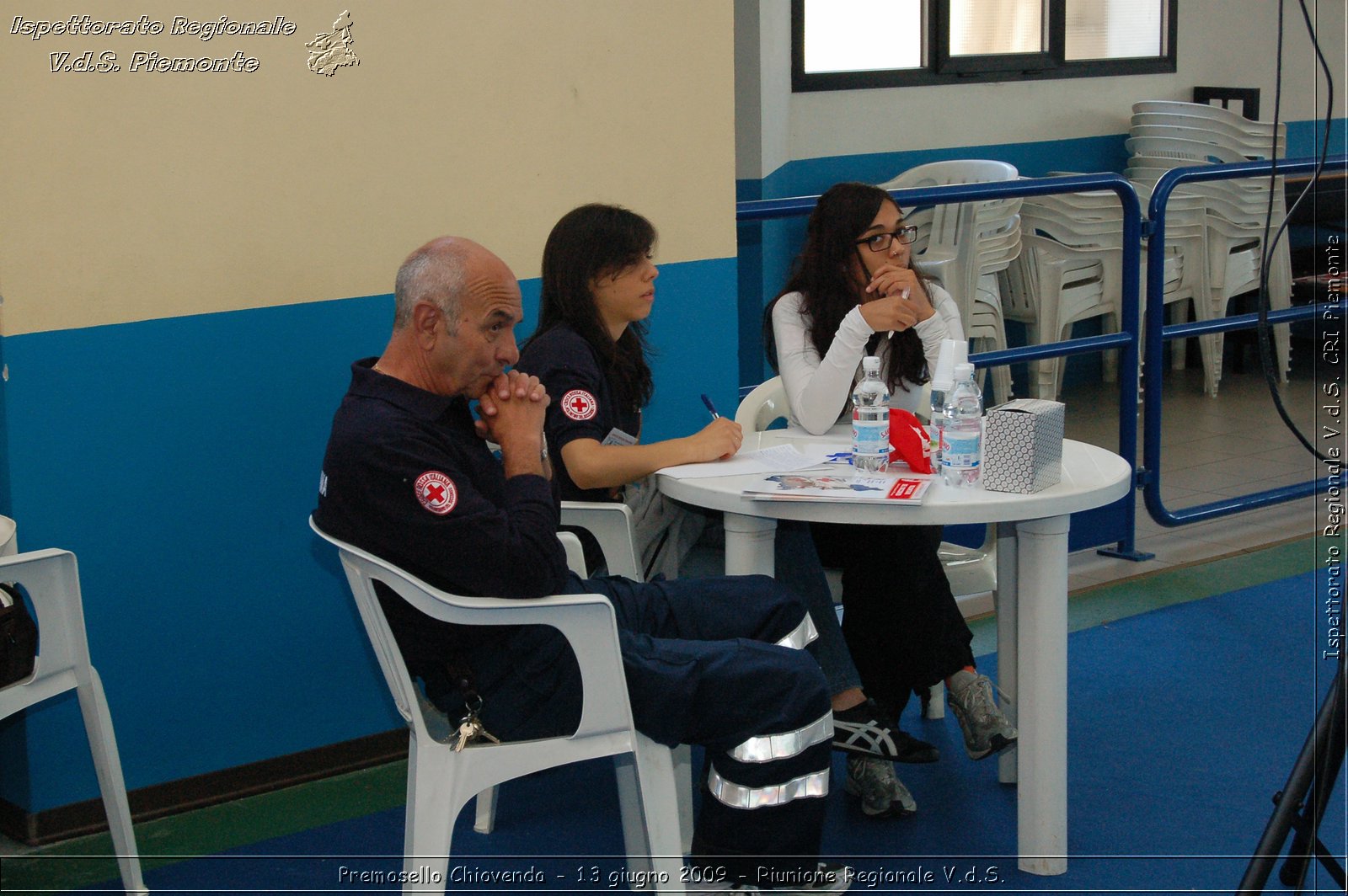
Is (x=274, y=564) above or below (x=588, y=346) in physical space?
below

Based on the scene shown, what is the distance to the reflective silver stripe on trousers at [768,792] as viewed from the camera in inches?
74.8

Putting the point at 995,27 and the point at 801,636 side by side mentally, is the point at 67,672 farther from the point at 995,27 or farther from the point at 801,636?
the point at 995,27

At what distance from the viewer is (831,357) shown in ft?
8.37

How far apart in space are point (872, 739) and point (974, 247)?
10.8 feet

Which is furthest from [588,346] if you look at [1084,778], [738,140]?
[738,140]

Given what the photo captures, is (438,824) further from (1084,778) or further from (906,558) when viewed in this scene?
(1084,778)

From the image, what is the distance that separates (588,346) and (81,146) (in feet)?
3.06

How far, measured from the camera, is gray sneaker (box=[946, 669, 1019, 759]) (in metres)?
2.39

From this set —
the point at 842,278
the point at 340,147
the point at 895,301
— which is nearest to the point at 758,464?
the point at 895,301

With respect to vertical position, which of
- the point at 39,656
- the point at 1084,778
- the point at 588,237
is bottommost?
the point at 1084,778

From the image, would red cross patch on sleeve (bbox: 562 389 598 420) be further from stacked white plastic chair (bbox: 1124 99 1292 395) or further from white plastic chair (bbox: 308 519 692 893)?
stacked white plastic chair (bbox: 1124 99 1292 395)

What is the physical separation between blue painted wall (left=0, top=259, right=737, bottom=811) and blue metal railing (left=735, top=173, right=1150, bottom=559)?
1.47 m

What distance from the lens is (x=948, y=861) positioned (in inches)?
89.9

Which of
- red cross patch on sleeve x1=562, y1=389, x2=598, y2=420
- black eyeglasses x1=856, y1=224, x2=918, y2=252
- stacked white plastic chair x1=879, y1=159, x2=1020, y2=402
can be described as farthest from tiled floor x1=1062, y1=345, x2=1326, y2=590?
red cross patch on sleeve x1=562, y1=389, x2=598, y2=420
